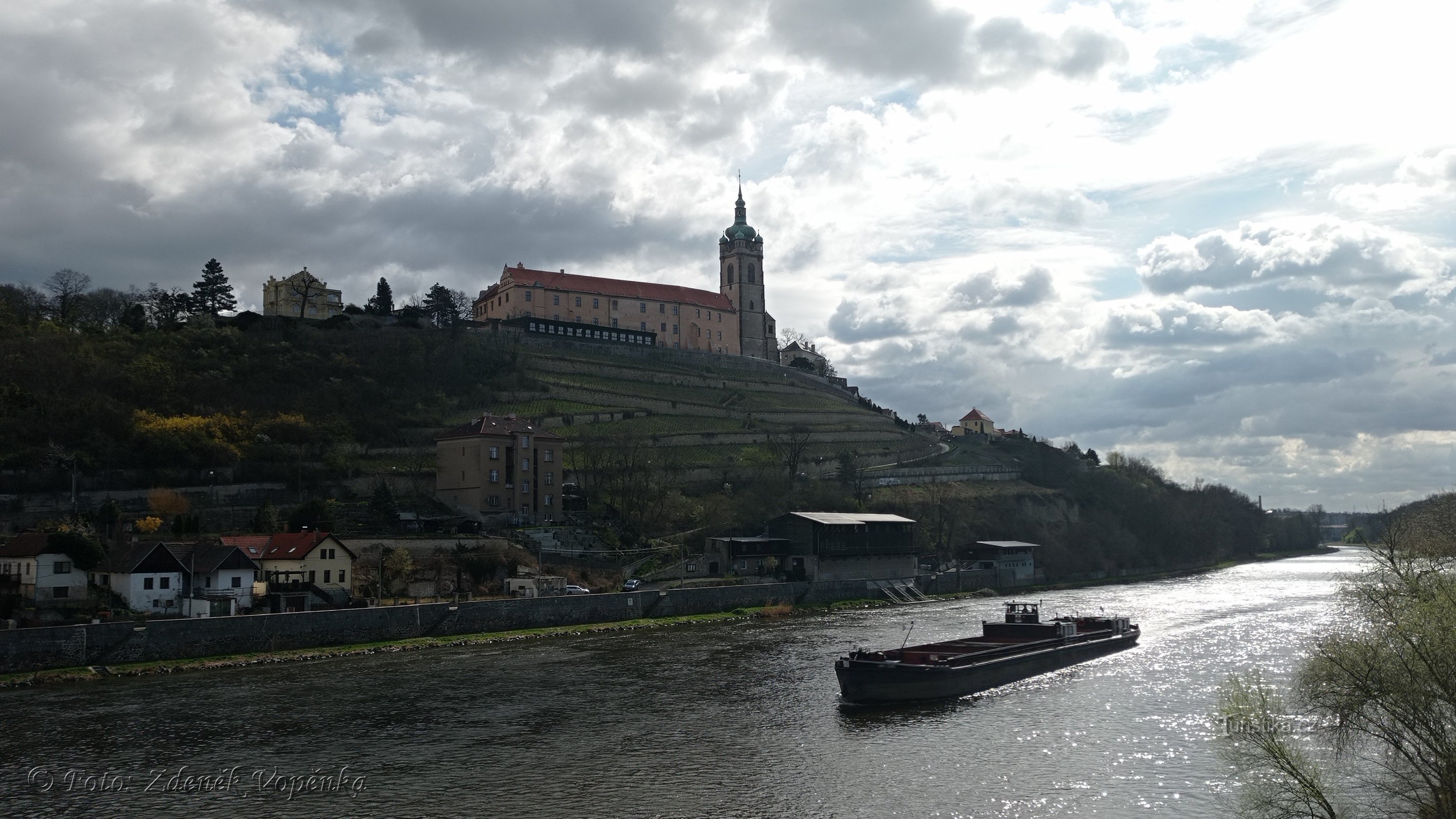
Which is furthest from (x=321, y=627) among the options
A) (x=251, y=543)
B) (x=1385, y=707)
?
(x=1385, y=707)

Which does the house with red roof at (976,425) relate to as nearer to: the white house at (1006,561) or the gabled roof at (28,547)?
the white house at (1006,561)

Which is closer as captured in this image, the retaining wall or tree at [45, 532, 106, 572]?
the retaining wall

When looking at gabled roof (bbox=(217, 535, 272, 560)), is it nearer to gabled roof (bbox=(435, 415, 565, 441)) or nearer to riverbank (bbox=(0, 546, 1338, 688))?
riverbank (bbox=(0, 546, 1338, 688))

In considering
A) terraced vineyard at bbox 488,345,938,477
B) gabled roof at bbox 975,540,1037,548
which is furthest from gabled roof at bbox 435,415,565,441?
gabled roof at bbox 975,540,1037,548

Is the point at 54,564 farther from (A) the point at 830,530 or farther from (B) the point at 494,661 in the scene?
(A) the point at 830,530

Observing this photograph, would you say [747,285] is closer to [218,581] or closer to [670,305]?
[670,305]

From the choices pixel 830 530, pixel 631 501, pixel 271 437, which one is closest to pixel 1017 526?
pixel 830 530

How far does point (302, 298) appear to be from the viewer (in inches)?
4313

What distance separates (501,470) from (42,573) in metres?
31.2

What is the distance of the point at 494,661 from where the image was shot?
43.1 metres

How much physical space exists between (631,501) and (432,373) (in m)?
29.8

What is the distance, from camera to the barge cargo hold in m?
36.0

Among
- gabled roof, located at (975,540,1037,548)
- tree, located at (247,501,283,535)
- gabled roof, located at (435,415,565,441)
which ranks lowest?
gabled roof, located at (975,540,1037,548)

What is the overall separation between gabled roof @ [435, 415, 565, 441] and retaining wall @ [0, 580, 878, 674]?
19.8 meters
